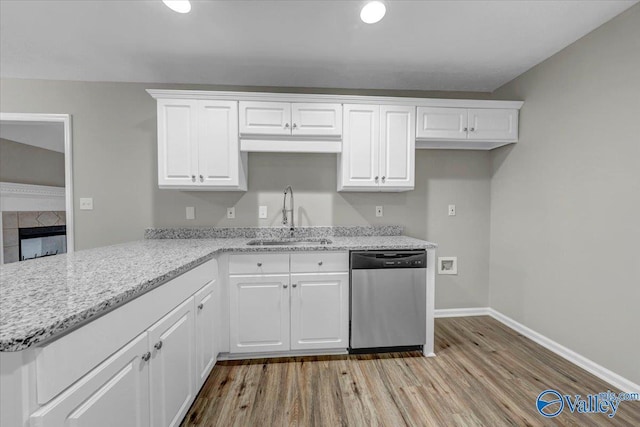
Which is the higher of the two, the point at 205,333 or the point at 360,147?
the point at 360,147

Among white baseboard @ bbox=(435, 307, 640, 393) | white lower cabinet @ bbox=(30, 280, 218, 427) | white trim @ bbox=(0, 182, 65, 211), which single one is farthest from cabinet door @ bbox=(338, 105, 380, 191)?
white trim @ bbox=(0, 182, 65, 211)

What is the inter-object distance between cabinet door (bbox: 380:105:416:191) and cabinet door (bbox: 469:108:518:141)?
590 mm

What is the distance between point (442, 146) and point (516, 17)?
1.15m

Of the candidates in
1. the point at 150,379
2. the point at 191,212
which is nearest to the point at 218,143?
the point at 191,212

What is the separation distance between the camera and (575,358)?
80.2 inches

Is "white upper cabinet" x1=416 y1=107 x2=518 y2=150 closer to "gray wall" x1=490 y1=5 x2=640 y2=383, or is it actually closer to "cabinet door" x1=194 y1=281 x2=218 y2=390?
"gray wall" x1=490 y1=5 x2=640 y2=383

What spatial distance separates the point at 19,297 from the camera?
2.97ft

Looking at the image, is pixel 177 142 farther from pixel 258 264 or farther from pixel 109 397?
pixel 109 397

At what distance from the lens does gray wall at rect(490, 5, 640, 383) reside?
1732mm

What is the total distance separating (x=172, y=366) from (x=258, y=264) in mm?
873

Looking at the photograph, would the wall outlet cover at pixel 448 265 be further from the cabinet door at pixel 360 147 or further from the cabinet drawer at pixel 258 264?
the cabinet drawer at pixel 258 264

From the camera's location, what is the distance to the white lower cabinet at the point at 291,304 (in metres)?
2.09

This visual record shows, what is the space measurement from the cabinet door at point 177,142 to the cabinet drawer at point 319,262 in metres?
1.15

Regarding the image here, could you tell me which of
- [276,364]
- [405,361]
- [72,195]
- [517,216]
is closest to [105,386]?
[276,364]
